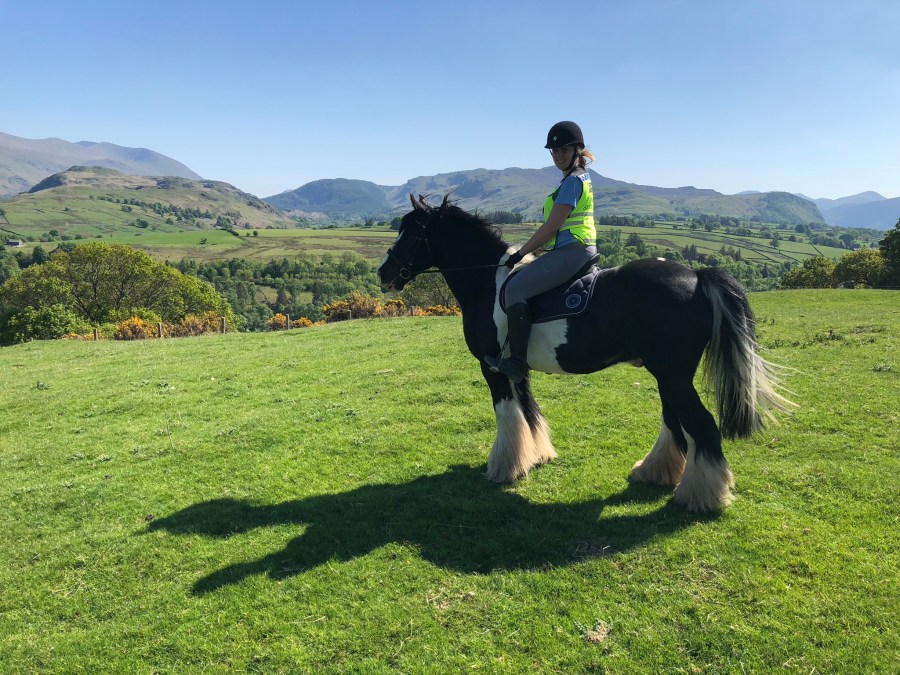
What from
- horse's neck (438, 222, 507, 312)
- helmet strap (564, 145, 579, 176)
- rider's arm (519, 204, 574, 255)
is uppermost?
helmet strap (564, 145, 579, 176)

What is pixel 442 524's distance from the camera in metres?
5.46

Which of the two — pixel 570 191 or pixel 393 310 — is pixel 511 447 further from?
pixel 393 310

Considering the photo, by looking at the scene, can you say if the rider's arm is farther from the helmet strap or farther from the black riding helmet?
the black riding helmet

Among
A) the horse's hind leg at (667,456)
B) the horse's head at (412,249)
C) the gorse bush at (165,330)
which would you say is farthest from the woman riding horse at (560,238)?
the gorse bush at (165,330)

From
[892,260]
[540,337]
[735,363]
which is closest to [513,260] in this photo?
[540,337]

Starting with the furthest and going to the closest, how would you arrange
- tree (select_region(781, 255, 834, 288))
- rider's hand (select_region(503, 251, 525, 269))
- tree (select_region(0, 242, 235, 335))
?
1. tree (select_region(781, 255, 834, 288))
2. tree (select_region(0, 242, 235, 335))
3. rider's hand (select_region(503, 251, 525, 269))

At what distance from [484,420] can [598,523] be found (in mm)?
3637

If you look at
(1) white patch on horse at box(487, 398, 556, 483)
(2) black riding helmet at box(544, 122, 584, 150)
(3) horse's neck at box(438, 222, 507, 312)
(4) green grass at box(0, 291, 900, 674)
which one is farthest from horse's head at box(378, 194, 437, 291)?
(4) green grass at box(0, 291, 900, 674)

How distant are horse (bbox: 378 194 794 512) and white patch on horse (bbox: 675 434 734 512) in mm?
11

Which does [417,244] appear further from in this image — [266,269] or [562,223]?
[266,269]

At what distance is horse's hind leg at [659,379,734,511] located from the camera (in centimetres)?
523

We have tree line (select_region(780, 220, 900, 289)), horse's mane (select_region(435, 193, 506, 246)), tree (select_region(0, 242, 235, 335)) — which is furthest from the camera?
tree (select_region(0, 242, 235, 335))

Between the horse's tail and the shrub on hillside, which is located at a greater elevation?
the horse's tail

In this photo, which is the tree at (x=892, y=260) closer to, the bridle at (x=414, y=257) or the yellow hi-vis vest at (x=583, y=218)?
the yellow hi-vis vest at (x=583, y=218)
